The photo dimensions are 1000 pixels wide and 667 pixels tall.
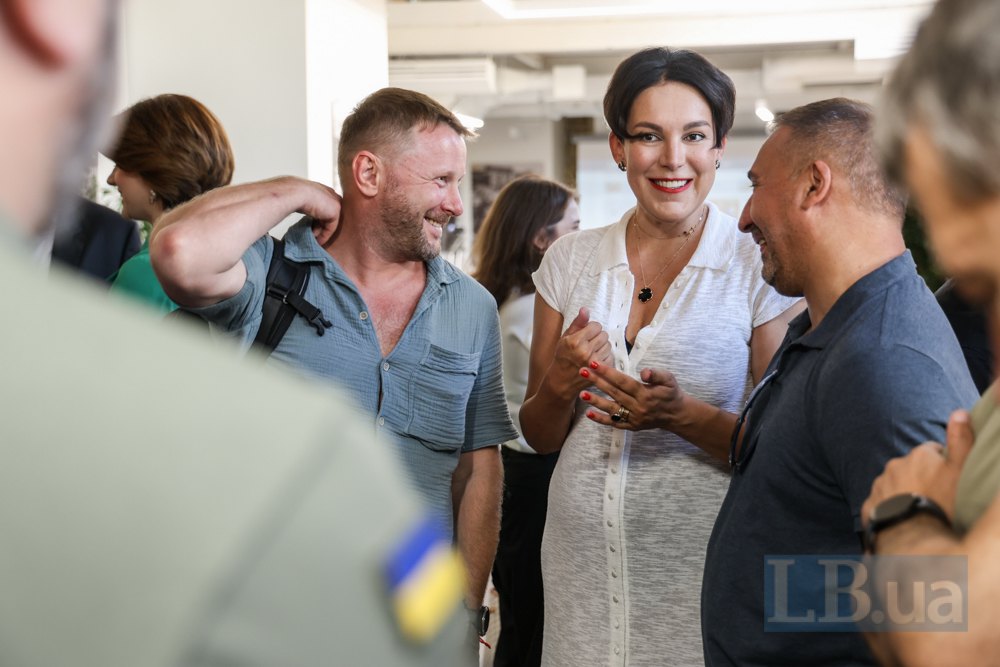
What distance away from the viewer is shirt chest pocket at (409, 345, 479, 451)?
2.21 metres

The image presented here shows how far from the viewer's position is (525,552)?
3328 millimetres

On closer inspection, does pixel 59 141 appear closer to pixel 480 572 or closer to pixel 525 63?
pixel 480 572

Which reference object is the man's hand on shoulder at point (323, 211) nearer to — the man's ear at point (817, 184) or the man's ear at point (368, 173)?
the man's ear at point (368, 173)

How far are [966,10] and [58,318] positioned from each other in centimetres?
70

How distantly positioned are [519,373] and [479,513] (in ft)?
4.50

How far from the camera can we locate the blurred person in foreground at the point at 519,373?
335cm

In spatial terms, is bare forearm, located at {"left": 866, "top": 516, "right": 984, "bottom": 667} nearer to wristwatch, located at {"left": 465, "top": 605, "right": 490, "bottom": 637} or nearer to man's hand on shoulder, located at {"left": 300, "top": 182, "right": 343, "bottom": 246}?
wristwatch, located at {"left": 465, "top": 605, "right": 490, "bottom": 637}

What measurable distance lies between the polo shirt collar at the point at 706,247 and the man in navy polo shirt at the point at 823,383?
0.37m

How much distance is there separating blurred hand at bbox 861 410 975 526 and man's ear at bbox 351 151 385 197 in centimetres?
158

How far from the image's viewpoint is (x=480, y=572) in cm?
235

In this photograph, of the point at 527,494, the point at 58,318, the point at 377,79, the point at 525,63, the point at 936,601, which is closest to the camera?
the point at 58,318

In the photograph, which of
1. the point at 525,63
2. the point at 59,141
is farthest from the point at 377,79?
the point at 59,141

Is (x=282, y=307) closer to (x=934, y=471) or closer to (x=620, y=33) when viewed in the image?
(x=934, y=471)

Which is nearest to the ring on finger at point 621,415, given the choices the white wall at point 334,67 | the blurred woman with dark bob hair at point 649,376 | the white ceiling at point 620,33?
the blurred woman with dark bob hair at point 649,376
